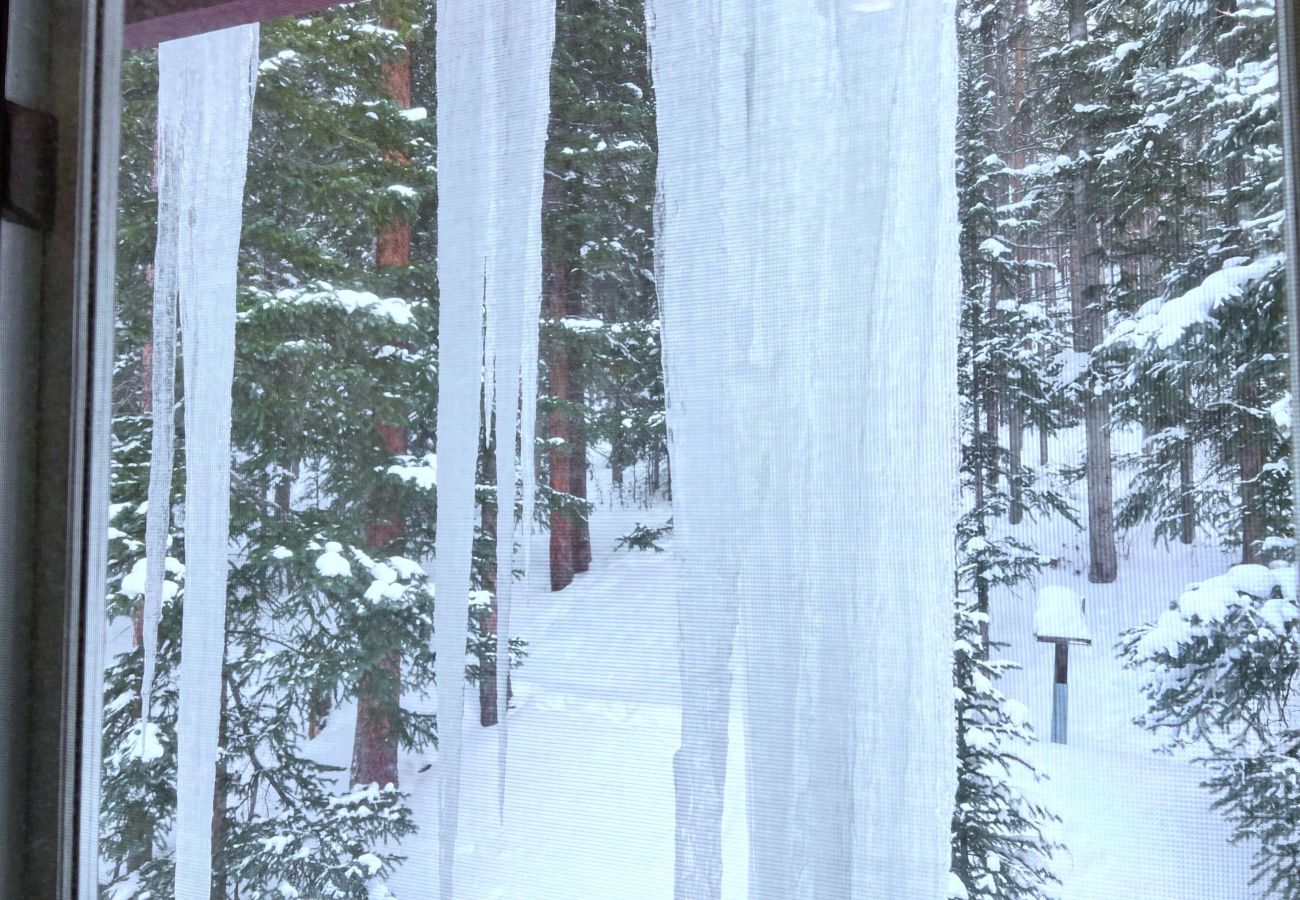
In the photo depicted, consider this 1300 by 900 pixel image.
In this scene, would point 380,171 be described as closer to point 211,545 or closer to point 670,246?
point 670,246

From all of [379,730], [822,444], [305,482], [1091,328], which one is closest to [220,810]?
[379,730]

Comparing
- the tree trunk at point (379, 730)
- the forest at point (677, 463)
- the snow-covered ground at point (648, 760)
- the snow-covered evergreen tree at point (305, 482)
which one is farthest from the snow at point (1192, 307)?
the tree trunk at point (379, 730)

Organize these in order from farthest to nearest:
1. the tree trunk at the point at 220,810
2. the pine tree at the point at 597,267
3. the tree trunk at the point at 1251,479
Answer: the tree trunk at the point at 220,810, the pine tree at the point at 597,267, the tree trunk at the point at 1251,479

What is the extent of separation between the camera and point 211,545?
0.97m

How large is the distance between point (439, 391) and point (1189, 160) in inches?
28.6

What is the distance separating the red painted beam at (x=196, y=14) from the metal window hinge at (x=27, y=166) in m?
0.17

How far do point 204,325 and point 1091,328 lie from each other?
96 centimetres

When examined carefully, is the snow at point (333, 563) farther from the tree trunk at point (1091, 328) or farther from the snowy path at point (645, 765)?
the tree trunk at point (1091, 328)

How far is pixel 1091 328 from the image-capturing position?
675mm

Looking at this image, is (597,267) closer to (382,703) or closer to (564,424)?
(564,424)

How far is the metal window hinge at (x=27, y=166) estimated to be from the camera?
0.84 metres

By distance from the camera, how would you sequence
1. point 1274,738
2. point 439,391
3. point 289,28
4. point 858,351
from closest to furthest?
point 1274,738
point 858,351
point 439,391
point 289,28

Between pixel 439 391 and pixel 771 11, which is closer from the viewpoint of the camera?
pixel 771 11

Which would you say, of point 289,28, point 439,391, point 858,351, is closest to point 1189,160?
A: point 858,351
